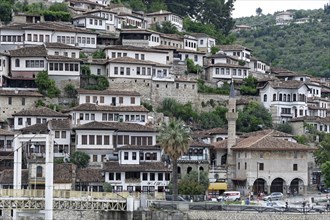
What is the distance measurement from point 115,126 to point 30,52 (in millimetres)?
13777

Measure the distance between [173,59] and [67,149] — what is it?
943 inches

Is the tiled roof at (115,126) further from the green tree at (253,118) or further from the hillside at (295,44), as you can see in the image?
the hillside at (295,44)

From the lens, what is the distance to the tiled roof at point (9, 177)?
264 ft

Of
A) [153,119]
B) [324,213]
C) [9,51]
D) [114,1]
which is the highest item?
[114,1]

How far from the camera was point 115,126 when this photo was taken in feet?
288

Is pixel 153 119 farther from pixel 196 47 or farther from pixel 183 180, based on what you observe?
pixel 196 47

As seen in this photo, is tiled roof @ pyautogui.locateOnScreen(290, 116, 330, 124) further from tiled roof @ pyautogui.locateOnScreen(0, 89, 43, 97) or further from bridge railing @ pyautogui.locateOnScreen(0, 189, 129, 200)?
bridge railing @ pyautogui.locateOnScreen(0, 189, 129, 200)

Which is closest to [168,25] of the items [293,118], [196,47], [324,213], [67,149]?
[196,47]

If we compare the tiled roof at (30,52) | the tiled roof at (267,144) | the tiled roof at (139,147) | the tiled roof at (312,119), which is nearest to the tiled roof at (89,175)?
the tiled roof at (139,147)

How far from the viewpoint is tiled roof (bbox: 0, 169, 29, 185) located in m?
80.4

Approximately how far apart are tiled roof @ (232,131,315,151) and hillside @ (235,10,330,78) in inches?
2183

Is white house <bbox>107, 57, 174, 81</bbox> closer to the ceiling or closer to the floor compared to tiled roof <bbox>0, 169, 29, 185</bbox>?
closer to the ceiling

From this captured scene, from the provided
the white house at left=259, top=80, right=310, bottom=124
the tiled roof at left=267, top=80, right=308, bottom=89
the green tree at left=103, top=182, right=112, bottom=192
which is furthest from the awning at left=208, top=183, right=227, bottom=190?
the tiled roof at left=267, top=80, right=308, bottom=89

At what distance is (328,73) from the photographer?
473ft
